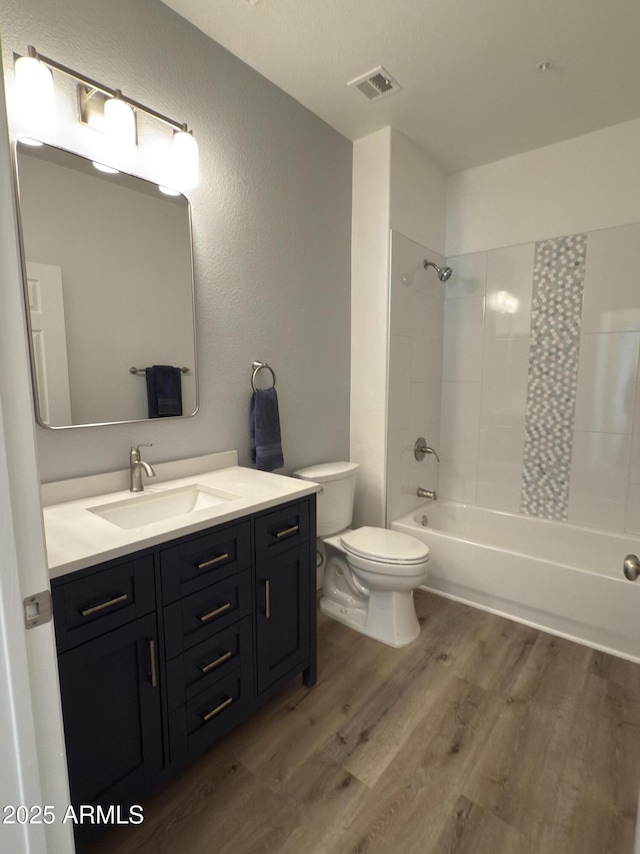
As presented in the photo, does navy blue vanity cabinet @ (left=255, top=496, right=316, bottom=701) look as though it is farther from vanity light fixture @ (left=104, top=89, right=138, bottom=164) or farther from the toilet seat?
vanity light fixture @ (left=104, top=89, right=138, bottom=164)

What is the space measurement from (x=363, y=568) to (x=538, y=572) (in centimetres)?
88

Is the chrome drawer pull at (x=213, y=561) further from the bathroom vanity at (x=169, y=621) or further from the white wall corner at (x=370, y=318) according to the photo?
the white wall corner at (x=370, y=318)

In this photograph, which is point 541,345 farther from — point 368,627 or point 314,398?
point 368,627

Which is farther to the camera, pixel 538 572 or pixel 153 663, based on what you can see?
pixel 538 572

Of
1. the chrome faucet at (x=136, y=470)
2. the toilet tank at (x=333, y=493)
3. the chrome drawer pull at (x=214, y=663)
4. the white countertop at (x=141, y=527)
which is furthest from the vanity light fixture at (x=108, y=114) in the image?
the chrome drawer pull at (x=214, y=663)

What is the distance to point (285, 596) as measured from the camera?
5.43 ft

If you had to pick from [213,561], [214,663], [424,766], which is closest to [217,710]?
[214,663]

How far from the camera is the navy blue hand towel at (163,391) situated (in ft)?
5.58

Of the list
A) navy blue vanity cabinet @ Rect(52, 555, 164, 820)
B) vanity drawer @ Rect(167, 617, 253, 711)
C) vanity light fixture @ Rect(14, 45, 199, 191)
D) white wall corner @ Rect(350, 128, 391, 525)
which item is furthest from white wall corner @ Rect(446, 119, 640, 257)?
navy blue vanity cabinet @ Rect(52, 555, 164, 820)

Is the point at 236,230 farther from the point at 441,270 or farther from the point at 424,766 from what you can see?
the point at 424,766

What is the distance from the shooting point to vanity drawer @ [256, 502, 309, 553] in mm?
1520

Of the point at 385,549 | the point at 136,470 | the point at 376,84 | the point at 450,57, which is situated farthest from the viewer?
the point at 385,549

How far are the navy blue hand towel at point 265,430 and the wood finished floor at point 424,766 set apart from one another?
0.94 metres

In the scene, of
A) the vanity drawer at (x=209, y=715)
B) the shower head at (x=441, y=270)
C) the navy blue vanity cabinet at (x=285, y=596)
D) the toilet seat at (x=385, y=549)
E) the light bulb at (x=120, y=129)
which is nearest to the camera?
the vanity drawer at (x=209, y=715)
